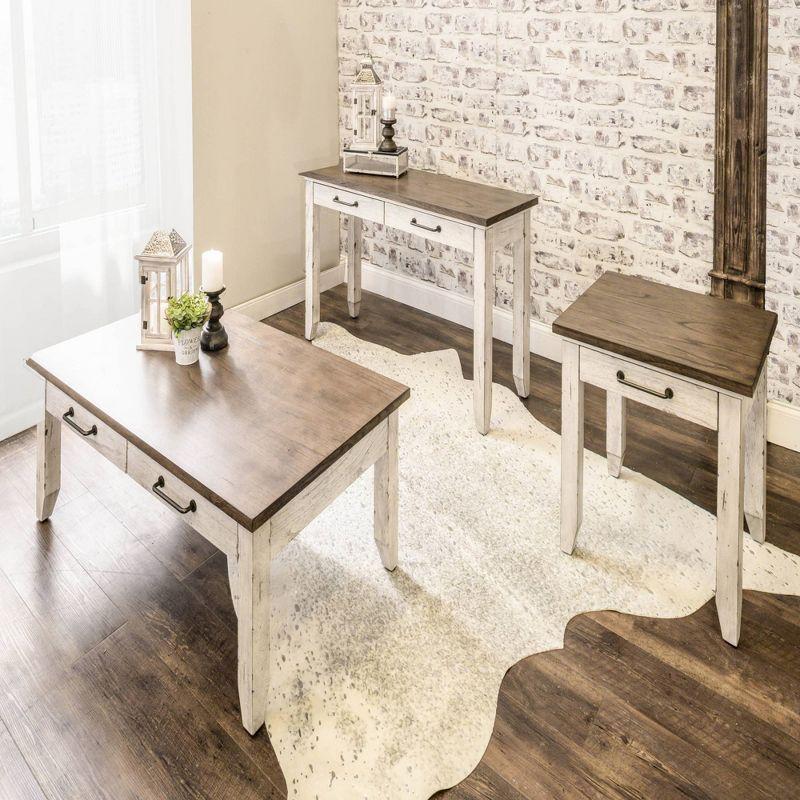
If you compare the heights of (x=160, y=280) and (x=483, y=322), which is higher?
(x=160, y=280)

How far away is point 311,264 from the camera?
125 inches

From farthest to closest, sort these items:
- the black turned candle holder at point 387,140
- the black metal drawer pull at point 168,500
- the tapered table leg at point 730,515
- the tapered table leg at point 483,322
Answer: the black turned candle holder at point 387,140
the tapered table leg at point 483,322
the tapered table leg at point 730,515
the black metal drawer pull at point 168,500

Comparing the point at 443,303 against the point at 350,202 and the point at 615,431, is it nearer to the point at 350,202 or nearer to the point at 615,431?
the point at 350,202

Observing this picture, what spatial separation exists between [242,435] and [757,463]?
4.73 feet

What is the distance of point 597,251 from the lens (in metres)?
2.89

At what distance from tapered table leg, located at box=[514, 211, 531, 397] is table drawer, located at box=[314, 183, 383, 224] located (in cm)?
58

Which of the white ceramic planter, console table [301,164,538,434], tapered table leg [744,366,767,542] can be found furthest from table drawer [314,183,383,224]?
tapered table leg [744,366,767,542]

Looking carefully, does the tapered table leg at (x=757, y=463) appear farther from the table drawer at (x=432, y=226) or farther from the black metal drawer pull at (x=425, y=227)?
the black metal drawer pull at (x=425, y=227)

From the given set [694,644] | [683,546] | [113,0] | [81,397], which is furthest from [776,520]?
[113,0]

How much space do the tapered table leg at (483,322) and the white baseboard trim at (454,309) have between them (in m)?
0.61

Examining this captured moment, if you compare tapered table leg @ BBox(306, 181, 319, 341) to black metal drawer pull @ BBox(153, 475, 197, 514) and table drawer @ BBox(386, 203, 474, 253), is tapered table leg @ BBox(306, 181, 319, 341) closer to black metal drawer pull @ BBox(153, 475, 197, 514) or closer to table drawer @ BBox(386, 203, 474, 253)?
table drawer @ BBox(386, 203, 474, 253)

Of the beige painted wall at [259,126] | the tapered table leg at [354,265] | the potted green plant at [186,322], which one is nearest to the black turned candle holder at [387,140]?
the tapered table leg at [354,265]

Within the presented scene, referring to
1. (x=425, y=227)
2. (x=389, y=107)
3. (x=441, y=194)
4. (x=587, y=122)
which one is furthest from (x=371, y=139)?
(x=587, y=122)

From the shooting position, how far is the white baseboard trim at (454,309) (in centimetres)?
257
